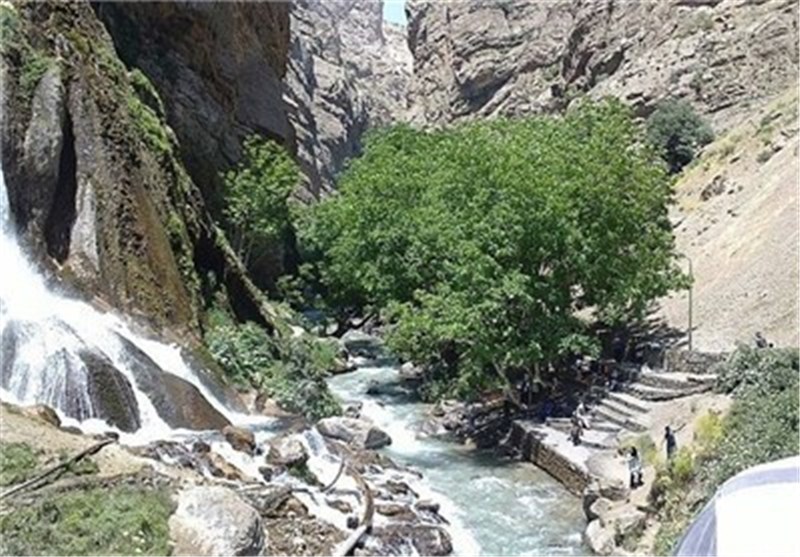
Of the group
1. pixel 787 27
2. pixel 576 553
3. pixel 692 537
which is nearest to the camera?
pixel 692 537

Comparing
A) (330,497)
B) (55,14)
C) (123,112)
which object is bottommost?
(330,497)

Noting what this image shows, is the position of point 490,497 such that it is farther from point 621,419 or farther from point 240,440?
point 240,440

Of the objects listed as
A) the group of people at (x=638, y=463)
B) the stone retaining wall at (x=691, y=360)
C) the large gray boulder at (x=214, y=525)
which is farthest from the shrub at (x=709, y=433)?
the large gray boulder at (x=214, y=525)

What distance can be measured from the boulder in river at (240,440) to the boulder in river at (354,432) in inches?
172

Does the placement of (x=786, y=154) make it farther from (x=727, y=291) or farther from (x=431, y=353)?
(x=431, y=353)

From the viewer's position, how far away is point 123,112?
25266mm

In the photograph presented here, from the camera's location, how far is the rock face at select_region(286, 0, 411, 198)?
3017 inches

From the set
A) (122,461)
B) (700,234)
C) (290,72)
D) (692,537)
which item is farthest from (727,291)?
(290,72)

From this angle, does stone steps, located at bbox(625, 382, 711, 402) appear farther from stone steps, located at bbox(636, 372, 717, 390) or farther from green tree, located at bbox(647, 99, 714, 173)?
green tree, located at bbox(647, 99, 714, 173)

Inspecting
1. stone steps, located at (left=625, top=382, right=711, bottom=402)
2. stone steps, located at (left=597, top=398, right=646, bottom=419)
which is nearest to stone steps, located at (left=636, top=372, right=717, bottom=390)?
A: stone steps, located at (left=625, top=382, right=711, bottom=402)

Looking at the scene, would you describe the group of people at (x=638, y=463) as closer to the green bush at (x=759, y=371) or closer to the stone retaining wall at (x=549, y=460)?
the stone retaining wall at (x=549, y=460)

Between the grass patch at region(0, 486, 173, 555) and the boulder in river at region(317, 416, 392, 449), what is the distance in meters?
9.72

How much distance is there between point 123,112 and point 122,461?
45.1 feet

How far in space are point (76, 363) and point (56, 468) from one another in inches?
197
